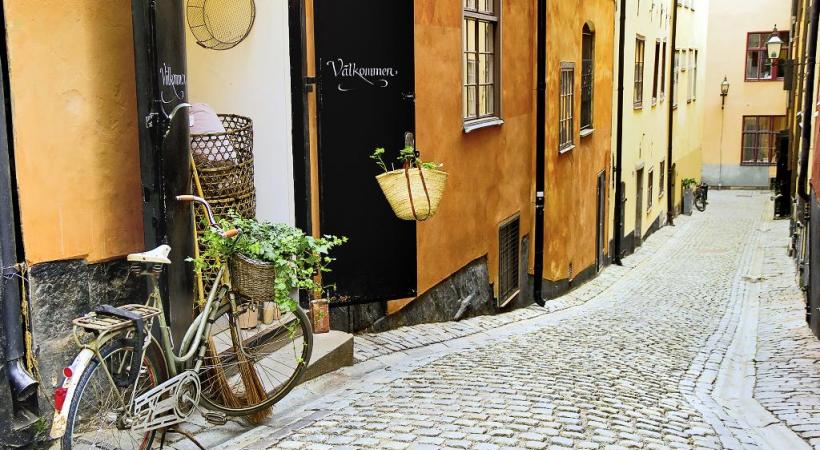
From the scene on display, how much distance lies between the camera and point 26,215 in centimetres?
412

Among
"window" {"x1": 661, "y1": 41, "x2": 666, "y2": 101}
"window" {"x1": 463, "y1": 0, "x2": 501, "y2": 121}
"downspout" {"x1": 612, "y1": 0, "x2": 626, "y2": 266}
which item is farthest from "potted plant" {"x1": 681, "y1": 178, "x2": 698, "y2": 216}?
"window" {"x1": 463, "y1": 0, "x2": 501, "y2": 121}

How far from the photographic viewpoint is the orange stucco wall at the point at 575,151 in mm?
12835

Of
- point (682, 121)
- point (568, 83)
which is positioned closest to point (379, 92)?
point (568, 83)

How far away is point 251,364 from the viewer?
4809mm

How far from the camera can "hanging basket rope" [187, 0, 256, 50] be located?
6398mm

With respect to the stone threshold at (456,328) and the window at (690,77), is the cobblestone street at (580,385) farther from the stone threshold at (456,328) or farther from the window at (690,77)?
the window at (690,77)

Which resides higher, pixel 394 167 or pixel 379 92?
pixel 379 92

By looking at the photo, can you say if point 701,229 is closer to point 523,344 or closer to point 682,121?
point 682,121

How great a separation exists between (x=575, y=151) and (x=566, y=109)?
0.87 m

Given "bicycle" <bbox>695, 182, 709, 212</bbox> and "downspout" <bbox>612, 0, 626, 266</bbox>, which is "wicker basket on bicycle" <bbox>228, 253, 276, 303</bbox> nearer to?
"downspout" <bbox>612, 0, 626, 266</bbox>

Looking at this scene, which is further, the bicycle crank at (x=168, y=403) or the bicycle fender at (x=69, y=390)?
the bicycle crank at (x=168, y=403)

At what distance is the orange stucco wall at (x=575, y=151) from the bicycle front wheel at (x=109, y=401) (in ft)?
31.0

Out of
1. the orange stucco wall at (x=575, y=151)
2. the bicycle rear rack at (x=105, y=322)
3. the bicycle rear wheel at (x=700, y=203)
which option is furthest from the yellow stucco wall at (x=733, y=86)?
the bicycle rear rack at (x=105, y=322)

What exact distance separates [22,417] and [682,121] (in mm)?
28239
